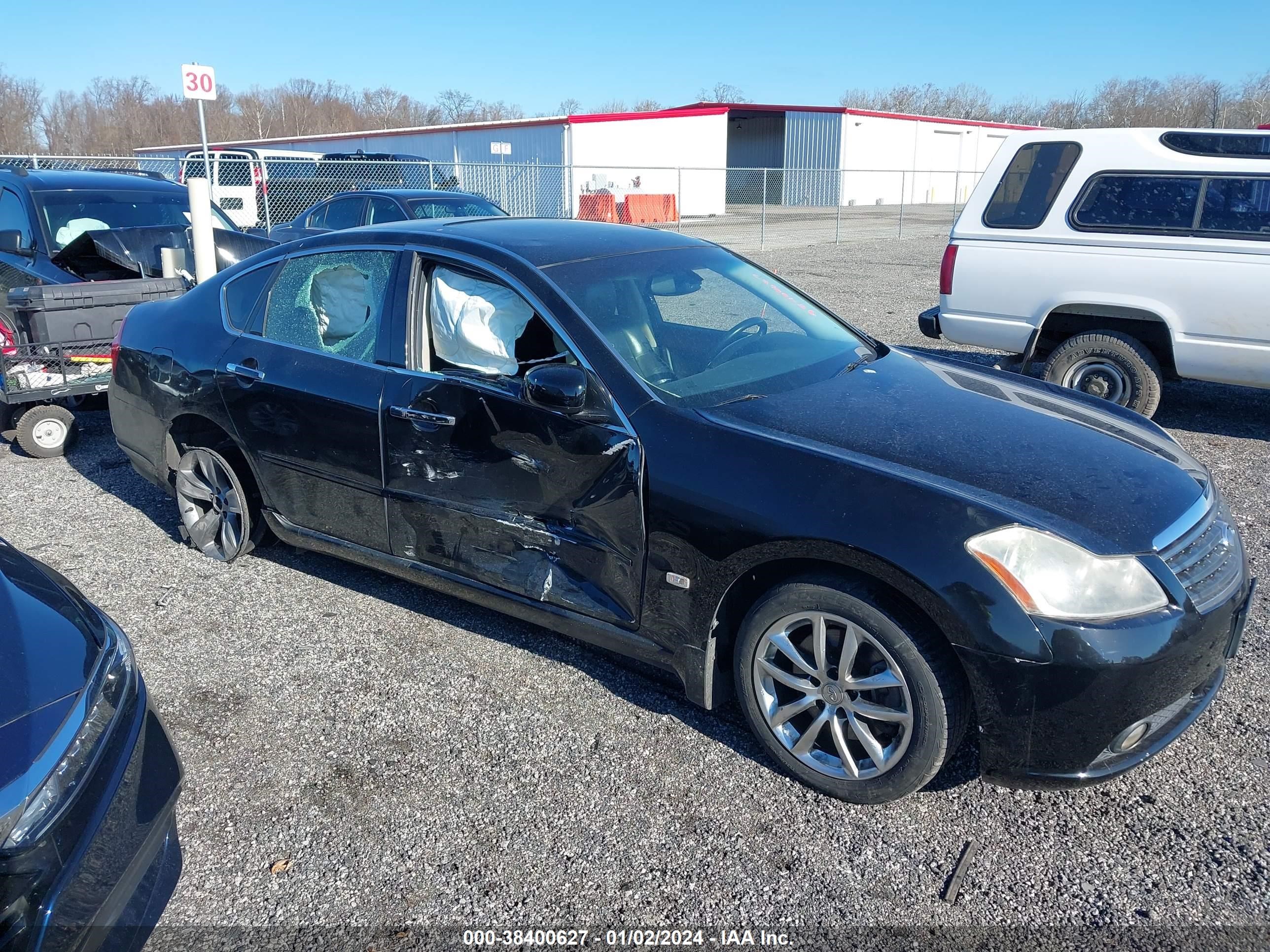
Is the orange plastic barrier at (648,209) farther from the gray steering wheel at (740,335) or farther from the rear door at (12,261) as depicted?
the gray steering wheel at (740,335)

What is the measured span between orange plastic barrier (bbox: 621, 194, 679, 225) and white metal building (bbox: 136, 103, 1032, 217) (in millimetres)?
701

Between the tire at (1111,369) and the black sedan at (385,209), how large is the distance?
6.68 meters

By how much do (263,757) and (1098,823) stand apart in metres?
2.68

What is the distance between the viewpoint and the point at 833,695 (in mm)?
2904

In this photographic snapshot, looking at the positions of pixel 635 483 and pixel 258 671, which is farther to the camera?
pixel 258 671

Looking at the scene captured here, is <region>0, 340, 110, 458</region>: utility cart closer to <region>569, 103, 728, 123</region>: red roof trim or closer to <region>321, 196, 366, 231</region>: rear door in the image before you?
<region>321, 196, 366, 231</region>: rear door

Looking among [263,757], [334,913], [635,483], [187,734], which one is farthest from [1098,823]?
[187,734]

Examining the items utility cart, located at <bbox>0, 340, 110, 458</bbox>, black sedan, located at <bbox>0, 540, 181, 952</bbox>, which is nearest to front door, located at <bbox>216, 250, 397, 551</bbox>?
black sedan, located at <bbox>0, 540, 181, 952</bbox>

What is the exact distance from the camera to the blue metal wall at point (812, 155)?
130 feet

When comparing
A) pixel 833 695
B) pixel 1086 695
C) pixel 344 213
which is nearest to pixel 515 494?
pixel 833 695

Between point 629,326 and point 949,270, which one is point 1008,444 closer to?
point 629,326

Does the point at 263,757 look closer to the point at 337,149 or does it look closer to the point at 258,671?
the point at 258,671

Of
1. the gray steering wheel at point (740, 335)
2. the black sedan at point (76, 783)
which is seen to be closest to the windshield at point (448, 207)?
the gray steering wheel at point (740, 335)

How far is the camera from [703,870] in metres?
2.70
